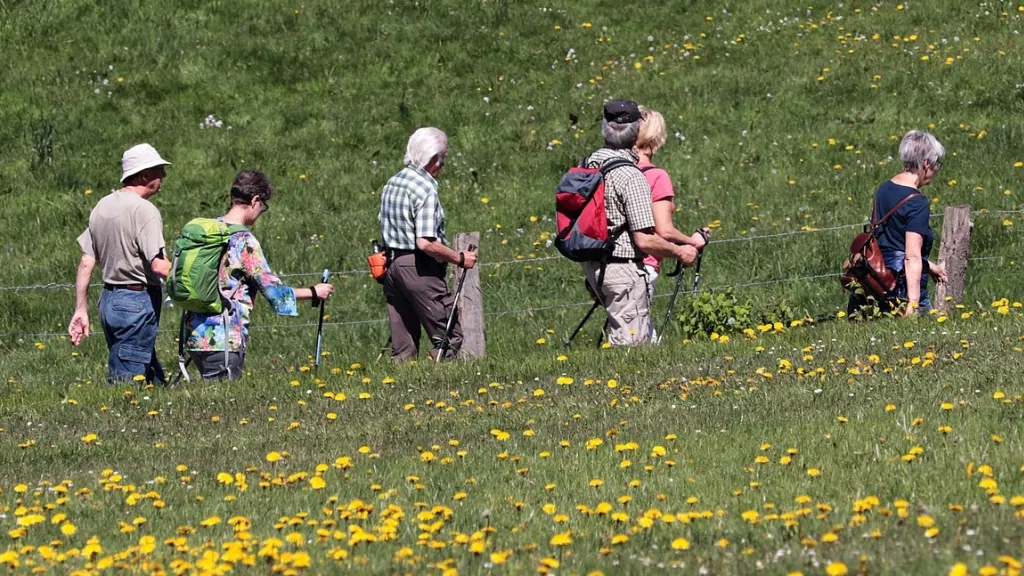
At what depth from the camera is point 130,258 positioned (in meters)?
8.48

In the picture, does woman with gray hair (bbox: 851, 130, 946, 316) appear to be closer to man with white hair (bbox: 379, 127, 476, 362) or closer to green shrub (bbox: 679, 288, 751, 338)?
green shrub (bbox: 679, 288, 751, 338)

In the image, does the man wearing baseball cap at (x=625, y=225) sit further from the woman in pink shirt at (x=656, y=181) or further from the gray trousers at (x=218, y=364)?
the gray trousers at (x=218, y=364)

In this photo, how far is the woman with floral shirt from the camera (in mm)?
8141

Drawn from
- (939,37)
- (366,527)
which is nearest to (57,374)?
(366,527)

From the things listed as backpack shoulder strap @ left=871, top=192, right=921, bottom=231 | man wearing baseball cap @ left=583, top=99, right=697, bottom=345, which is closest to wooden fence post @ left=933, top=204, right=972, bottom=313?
backpack shoulder strap @ left=871, top=192, right=921, bottom=231

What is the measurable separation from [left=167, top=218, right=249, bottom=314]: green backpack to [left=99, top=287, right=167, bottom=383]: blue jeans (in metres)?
0.56

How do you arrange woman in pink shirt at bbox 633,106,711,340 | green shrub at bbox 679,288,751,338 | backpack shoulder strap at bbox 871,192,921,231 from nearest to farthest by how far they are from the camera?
woman in pink shirt at bbox 633,106,711,340 → backpack shoulder strap at bbox 871,192,921,231 → green shrub at bbox 679,288,751,338

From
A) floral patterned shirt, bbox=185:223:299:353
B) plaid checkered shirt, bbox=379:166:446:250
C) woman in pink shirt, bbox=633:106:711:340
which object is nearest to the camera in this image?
floral patterned shirt, bbox=185:223:299:353


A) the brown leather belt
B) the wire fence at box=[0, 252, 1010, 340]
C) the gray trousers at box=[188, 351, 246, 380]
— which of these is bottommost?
the wire fence at box=[0, 252, 1010, 340]

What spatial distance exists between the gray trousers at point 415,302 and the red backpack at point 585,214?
939 mm

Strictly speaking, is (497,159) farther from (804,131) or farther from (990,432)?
(990,432)

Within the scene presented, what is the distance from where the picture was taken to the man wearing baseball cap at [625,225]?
834 cm

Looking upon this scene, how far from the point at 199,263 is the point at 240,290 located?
1.13 ft

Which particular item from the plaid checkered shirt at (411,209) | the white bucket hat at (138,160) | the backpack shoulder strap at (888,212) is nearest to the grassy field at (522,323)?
the backpack shoulder strap at (888,212)
